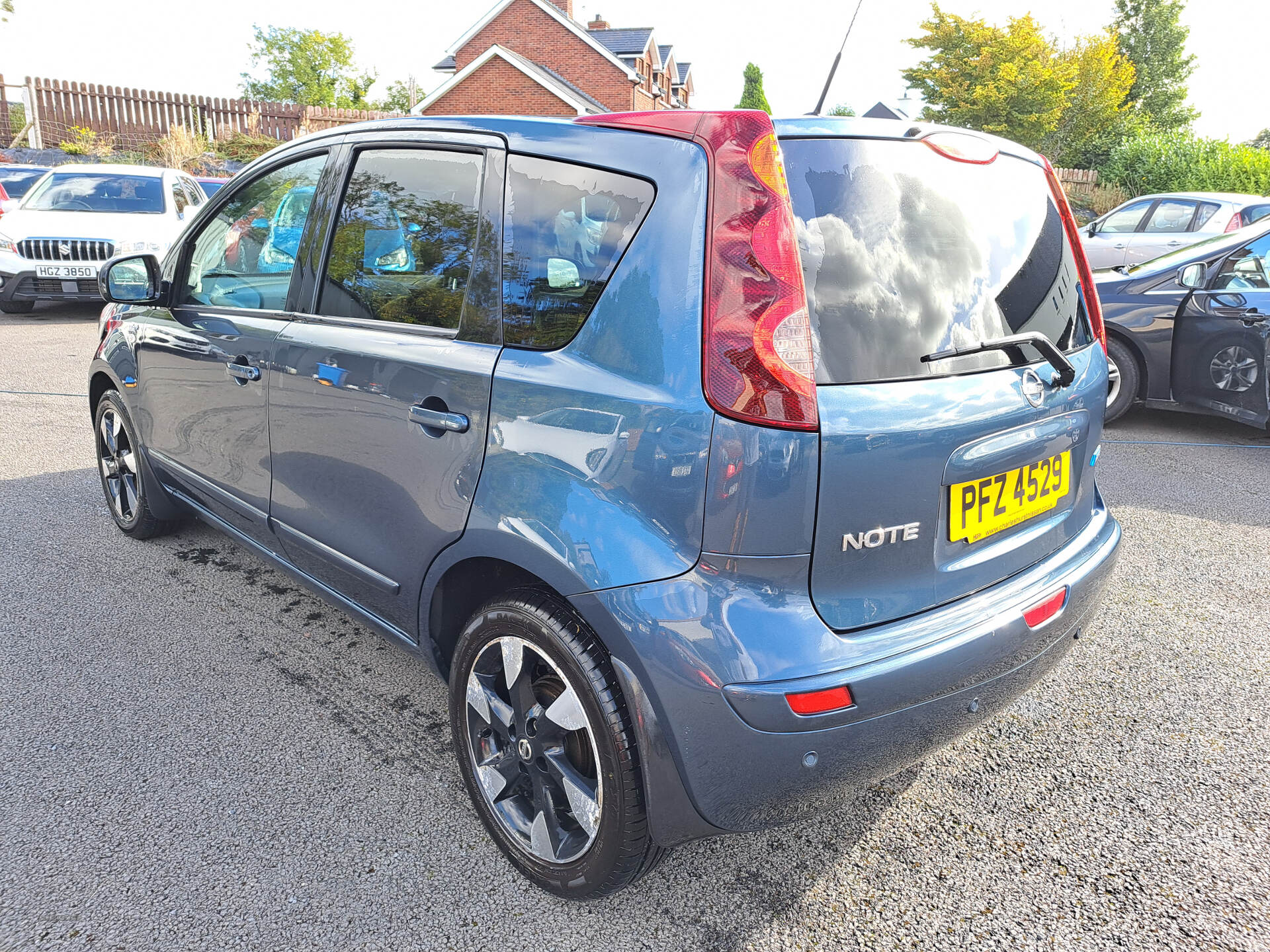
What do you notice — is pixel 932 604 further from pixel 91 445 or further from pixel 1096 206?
pixel 1096 206

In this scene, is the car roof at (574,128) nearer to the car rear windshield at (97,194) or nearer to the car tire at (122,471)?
the car tire at (122,471)

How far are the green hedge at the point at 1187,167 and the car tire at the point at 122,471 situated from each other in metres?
27.3

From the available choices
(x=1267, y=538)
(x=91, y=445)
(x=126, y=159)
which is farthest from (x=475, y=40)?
(x=1267, y=538)

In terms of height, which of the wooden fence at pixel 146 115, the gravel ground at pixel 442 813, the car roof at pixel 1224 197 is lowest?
the gravel ground at pixel 442 813

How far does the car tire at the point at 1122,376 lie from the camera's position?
20.7 feet

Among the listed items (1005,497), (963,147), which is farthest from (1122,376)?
(1005,497)

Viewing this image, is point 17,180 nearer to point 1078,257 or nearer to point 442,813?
point 442,813

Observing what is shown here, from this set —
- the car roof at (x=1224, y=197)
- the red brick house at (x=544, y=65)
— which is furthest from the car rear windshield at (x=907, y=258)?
the red brick house at (x=544, y=65)

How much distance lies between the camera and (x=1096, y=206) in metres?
26.7

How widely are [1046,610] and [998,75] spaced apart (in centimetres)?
4008

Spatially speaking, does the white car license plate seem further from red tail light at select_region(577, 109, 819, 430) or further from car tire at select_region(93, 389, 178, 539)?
red tail light at select_region(577, 109, 819, 430)

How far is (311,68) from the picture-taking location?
222 feet

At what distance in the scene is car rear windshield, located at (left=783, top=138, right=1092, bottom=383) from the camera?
1.73 meters

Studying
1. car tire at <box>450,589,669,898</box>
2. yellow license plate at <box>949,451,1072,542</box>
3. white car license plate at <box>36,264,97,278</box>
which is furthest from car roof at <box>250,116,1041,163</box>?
white car license plate at <box>36,264,97,278</box>
